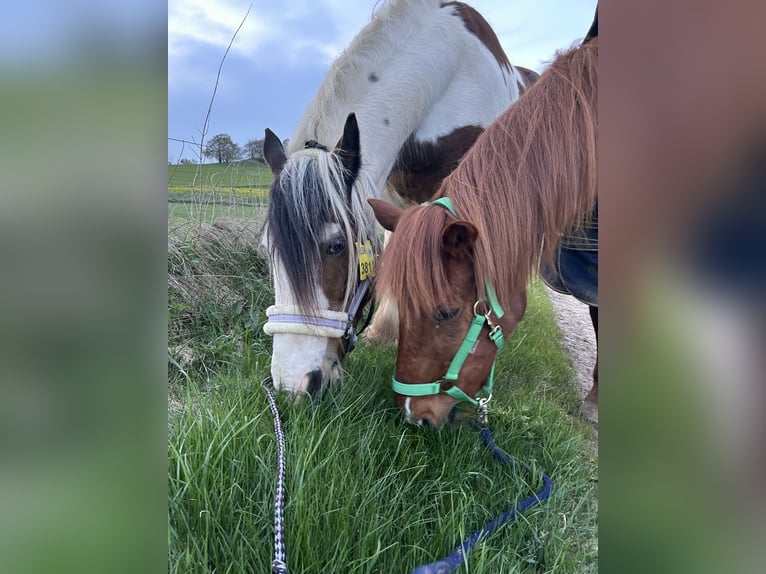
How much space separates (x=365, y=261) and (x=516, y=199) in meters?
0.67

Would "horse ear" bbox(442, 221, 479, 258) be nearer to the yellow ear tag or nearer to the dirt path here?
the yellow ear tag

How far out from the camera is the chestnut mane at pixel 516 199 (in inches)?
53.9

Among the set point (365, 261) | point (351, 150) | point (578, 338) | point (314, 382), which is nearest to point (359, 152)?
point (351, 150)

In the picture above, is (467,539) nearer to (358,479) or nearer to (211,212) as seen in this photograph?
(358,479)

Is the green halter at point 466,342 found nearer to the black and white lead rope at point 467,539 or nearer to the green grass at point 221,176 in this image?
the black and white lead rope at point 467,539

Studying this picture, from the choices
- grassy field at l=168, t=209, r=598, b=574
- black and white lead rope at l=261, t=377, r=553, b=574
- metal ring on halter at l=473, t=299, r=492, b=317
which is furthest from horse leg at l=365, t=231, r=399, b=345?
black and white lead rope at l=261, t=377, r=553, b=574

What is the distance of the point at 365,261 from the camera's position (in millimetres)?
1776

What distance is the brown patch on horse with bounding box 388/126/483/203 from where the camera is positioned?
8.04 feet

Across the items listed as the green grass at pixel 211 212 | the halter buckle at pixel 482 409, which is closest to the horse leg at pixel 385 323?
the halter buckle at pixel 482 409

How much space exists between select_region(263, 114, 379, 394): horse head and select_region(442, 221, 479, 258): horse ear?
1.62 feet

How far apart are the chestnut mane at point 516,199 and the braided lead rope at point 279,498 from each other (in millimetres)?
560
